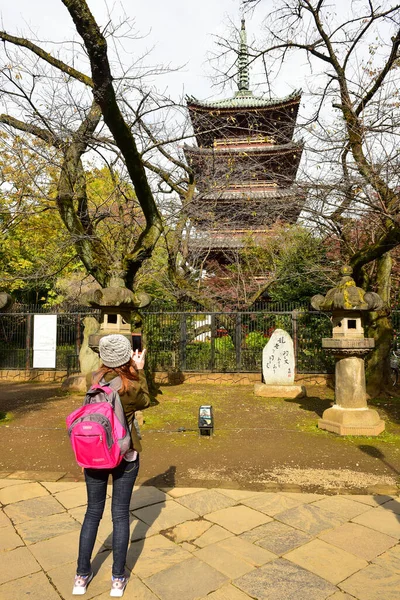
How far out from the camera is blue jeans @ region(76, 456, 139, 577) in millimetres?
2406

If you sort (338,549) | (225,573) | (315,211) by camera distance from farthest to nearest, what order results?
1. (315,211)
2. (338,549)
3. (225,573)

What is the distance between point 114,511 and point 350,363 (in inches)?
211

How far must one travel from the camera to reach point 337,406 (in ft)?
22.4

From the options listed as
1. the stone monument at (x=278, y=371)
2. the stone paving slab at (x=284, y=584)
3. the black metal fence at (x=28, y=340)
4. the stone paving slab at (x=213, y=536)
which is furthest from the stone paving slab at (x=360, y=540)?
the black metal fence at (x=28, y=340)

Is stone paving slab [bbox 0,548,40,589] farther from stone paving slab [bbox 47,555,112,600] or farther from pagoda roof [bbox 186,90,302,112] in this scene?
pagoda roof [bbox 186,90,302,112]

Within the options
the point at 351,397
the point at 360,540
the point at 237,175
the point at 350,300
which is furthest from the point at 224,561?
the point at 237,175

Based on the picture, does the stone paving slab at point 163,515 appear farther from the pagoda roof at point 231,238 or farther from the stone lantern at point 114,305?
the pagoda roof at point 231,238

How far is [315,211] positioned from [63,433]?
6761 mm

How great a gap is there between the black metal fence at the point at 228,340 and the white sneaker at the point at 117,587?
34.1 ft

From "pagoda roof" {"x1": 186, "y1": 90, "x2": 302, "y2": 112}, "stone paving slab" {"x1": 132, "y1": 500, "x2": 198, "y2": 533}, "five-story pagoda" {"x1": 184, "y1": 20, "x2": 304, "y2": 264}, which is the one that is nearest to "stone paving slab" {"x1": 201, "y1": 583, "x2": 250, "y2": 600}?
"stone paving slab" {"x1": 132, "y1": 500, "x2": 198, "y2": 533}

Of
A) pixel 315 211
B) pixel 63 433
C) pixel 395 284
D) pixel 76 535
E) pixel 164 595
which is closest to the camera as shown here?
pixel 164 595

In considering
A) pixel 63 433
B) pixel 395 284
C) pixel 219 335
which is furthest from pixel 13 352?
pixel 395 284

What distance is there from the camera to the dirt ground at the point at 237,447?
4617mm

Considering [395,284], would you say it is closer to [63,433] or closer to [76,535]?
[63,433]
